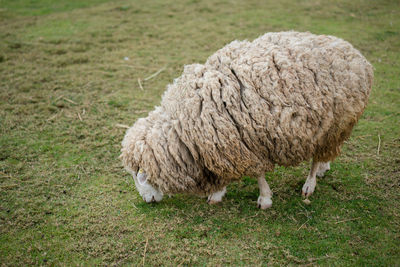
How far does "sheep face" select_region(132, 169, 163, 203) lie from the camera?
135 inches

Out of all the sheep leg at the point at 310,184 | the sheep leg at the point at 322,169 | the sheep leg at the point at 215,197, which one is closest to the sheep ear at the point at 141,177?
the sheep leg at the point at 215,197

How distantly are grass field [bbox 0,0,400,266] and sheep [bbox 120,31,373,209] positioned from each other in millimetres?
581

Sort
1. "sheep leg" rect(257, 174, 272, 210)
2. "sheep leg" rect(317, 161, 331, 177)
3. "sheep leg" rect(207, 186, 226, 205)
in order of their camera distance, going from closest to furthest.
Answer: "sheep leg" rect(257, 174, 272, 210), "sheep leg" rect(207, 186, 226, 205), "sheep leg" rect(317, 161, 331, 177)

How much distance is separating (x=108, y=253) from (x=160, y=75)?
13.3ft

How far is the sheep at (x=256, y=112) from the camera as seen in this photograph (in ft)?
9.61

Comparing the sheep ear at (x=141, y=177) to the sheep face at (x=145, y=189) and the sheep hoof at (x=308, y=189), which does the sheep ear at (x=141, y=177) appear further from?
the sheep hoof at (x=308, y=189)

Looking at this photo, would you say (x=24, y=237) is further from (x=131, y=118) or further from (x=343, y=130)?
(x=343, y=130)

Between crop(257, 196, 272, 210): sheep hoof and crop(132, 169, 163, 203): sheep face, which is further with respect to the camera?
crop(257, 196, 272, 210): sheep hoof

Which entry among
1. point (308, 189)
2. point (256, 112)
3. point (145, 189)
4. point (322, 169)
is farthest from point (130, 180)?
point (322, 169)

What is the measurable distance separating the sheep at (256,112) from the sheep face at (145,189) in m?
0.08

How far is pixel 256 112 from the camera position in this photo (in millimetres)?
2912

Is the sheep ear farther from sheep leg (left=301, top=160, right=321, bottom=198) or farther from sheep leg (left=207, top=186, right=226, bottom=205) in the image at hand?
sheep leg (left=301, top=160, right=321, bottom=198)

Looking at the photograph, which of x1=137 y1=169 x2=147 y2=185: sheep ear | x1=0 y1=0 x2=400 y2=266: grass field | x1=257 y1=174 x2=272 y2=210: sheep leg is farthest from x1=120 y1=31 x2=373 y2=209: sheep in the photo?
x1=0 y1=0 x2=400 y2=266: grass field

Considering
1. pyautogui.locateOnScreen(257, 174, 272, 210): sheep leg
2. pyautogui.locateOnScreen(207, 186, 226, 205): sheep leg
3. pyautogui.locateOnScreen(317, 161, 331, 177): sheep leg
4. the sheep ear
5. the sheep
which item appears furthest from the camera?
pyautogui.locateOnScreen(317, 161, 331, 177): sheep leg
